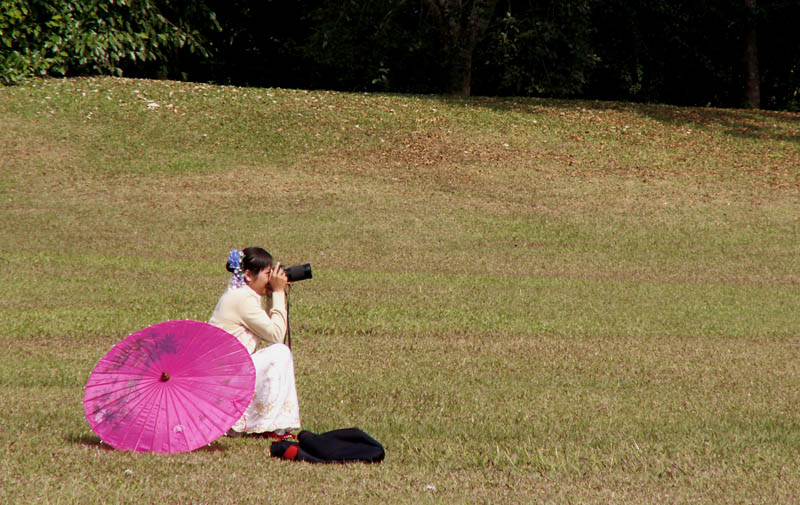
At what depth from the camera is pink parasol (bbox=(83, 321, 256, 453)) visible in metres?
5.46

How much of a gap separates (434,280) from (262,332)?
7.55 m

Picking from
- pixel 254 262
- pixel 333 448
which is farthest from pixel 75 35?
pixel 333 448

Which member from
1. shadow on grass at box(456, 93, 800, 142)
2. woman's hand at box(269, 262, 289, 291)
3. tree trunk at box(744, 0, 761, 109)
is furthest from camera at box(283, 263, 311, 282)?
tree trunk at box(744, 0, 761, 109)

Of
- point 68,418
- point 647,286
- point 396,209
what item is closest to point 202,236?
point 396,209

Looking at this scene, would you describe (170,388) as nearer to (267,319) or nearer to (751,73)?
(267,319)

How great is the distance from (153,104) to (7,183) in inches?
245

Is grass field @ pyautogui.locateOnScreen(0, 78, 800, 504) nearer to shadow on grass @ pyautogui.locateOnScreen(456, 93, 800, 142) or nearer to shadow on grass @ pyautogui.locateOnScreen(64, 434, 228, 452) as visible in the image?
shadow on grass @ pyautogui.locateOnScreen(64, 434, 228, 452)

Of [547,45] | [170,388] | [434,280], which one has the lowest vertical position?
[434,280]

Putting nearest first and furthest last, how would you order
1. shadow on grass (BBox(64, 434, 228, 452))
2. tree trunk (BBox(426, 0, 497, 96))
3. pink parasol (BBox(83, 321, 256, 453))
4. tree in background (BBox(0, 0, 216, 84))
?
pink parasol (BBox(83, 321, 256, 453)), shadow on grass (BBox(64, 434, 228, 452)), tree in background (BBox(0, 0, 216, 84)), tree trunk (BBox(426, 0, 497, 96))

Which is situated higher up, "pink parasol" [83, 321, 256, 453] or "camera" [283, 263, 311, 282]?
"camera" [283, 263, 311, 282]

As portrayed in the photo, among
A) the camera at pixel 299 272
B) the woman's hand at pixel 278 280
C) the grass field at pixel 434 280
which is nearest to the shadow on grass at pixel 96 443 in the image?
the grass field at pixel 434 280

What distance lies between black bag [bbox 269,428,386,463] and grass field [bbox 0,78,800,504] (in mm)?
120

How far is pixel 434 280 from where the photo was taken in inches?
535

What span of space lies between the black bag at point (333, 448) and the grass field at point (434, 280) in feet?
0.39
